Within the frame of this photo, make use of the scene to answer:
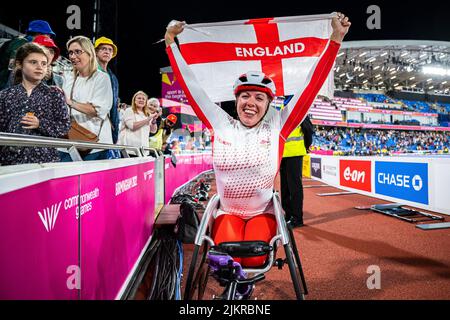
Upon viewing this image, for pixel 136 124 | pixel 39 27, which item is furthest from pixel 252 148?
pixel 136 124

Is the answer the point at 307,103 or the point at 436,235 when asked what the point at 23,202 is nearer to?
the point at 307,103

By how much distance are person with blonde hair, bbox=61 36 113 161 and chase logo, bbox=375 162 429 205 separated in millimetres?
5481

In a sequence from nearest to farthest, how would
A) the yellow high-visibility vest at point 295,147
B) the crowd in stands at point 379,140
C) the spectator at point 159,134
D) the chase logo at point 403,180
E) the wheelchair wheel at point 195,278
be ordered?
1. the wheelchair wheel at point 195,278
2. the yellow high-visibility vest at point 295,147
3. the chase logo at point 403,180
4. the spectator at point 159,134
5. the crowd in stands at point 379,140

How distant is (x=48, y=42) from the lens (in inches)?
97.4

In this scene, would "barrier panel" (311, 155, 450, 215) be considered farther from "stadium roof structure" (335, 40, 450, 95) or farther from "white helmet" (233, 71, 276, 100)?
"stadium roof structure" (335, 40, 450, 95)

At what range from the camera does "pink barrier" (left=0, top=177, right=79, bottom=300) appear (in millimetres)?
891

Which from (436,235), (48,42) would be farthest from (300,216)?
(48,42)

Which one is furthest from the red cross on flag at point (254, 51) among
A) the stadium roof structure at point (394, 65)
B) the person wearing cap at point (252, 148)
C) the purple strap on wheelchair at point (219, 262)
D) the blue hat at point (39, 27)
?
the stadium roof structure at point (394, 65)

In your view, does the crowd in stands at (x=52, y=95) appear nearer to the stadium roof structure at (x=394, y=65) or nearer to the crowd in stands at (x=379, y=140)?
the stadium roof structure at (x=394, y=65)

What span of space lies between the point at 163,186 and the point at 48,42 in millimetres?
2809

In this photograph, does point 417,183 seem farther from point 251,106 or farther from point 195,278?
point 195,278

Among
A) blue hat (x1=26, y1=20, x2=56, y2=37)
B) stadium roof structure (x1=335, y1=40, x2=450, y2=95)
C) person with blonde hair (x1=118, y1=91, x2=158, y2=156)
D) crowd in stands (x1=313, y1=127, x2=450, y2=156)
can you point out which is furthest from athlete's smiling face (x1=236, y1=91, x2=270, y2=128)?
crowd in stands (x1=313, y1=127, x2=450, y2=156)

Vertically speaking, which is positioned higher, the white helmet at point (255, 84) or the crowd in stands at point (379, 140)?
the crowd in stands at point (379, 140)

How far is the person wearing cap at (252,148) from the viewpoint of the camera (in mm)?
1699
